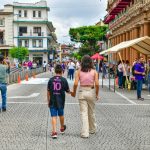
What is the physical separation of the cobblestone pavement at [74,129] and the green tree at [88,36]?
3394 inches

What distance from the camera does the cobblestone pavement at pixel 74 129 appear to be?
1023 centimetres

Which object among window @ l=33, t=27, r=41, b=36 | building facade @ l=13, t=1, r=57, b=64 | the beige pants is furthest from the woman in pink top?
window @ l=33, t=27, r=41, b=36

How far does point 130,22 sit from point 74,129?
40.4 m

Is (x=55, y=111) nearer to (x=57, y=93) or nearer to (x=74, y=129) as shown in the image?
(x=57, y=93)

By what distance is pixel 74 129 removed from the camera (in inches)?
491

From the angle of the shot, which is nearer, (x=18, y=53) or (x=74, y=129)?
(x=74, y=129)

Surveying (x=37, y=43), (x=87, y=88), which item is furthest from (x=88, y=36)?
(x=87, y=88)

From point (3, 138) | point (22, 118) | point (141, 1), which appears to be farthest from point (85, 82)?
point (141, 1)

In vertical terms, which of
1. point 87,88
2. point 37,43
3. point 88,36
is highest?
point 88,36

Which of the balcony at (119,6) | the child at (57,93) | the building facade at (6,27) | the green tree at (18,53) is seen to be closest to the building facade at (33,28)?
the building facade at (6,27)

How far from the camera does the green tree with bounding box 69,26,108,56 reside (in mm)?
106000

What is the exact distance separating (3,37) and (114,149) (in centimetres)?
10010

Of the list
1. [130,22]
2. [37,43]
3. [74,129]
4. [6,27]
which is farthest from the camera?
[37,43]

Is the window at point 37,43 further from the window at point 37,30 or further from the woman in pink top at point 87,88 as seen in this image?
the woman in pink top at point 87,88
